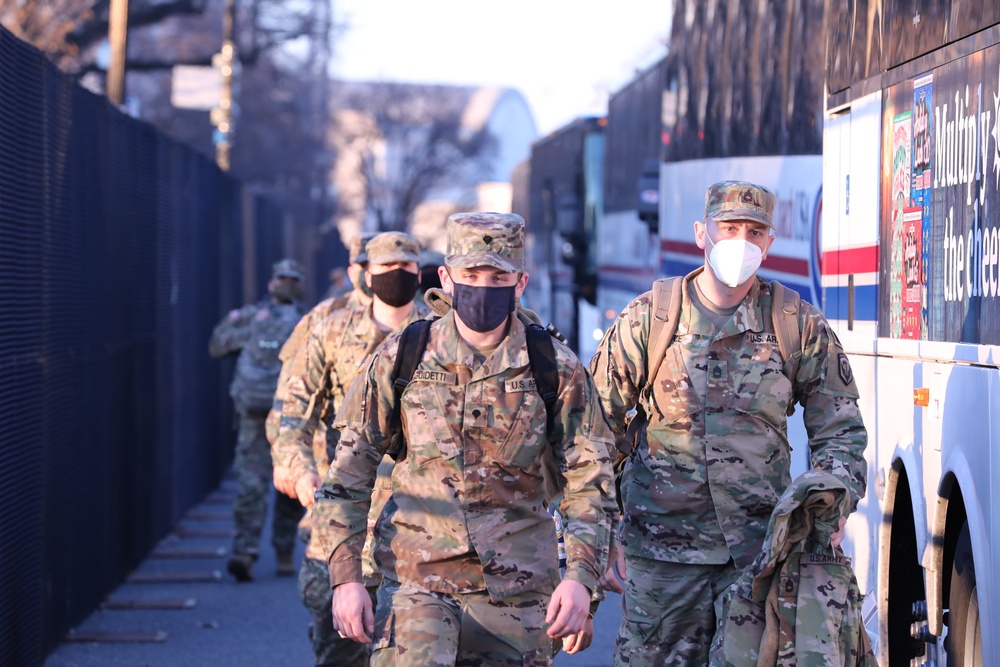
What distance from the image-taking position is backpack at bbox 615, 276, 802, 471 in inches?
234

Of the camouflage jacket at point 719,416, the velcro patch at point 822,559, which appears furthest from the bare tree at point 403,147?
the velcro patch at point 822,559

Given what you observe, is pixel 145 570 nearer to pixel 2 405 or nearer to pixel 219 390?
pixel 2 405

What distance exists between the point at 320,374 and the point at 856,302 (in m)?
2.43

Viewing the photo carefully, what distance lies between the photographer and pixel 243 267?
69.4ft

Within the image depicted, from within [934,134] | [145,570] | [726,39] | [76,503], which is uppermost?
[726,39]

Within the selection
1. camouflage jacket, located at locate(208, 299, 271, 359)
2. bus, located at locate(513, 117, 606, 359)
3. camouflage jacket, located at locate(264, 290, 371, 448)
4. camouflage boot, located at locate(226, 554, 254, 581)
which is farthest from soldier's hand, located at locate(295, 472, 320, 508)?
bus, located at locate(513, 117, 606, 359)

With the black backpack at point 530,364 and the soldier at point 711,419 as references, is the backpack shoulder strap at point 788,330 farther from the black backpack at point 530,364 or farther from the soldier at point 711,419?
the black backpack at point 530,364

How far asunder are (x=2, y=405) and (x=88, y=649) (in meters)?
2.12

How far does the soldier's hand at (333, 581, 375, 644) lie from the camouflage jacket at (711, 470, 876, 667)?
4.32ft

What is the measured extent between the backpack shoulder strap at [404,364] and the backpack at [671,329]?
42.0 inches

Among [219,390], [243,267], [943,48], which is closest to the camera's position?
[943,48]

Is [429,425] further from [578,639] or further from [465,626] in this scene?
[578,639]

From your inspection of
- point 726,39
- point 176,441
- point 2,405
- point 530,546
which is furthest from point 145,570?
point 530,546

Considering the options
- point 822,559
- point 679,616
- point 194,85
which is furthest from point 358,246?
point 194,85
